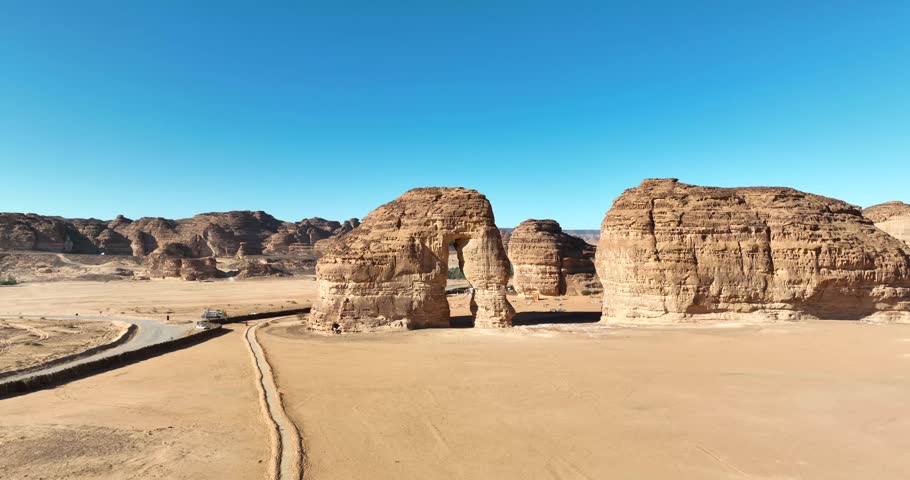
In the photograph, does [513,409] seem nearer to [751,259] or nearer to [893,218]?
[751,259]

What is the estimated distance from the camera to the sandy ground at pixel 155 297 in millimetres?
36188

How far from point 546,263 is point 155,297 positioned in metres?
38.7

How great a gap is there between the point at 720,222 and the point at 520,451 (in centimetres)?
1770

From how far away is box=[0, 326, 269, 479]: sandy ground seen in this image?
8016 millimetres

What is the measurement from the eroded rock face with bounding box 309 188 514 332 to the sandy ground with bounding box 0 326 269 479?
6.74 m

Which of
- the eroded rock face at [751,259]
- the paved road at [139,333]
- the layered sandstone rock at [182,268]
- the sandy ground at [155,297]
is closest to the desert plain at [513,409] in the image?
the eroded rock face at [751,259]

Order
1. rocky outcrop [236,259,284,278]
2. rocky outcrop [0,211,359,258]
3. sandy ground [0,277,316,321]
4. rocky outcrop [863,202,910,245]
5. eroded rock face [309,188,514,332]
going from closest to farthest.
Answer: eroded rock face [309,188,514,332] → rocky outcrop [863,202,910,245] → sandy ground [0,277,316,321] → rocky outcrop [236,259,284,278] → rocky outcrop [0,211,359,258]

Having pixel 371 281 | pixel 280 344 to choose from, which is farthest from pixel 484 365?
pixel 280 344

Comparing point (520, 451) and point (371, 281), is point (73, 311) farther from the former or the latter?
point (520, 451)

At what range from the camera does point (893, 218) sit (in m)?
35.2

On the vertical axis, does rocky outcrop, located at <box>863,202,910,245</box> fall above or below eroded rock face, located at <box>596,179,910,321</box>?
above

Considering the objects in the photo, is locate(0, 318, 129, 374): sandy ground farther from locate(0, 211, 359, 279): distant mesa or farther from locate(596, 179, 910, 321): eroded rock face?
locate(0, 211, 359, 279): distant mesa

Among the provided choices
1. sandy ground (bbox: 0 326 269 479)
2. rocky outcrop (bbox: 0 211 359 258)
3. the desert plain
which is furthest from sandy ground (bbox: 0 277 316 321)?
the desert plain

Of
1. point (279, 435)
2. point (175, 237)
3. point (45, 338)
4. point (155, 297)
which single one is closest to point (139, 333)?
point (45, 338)
